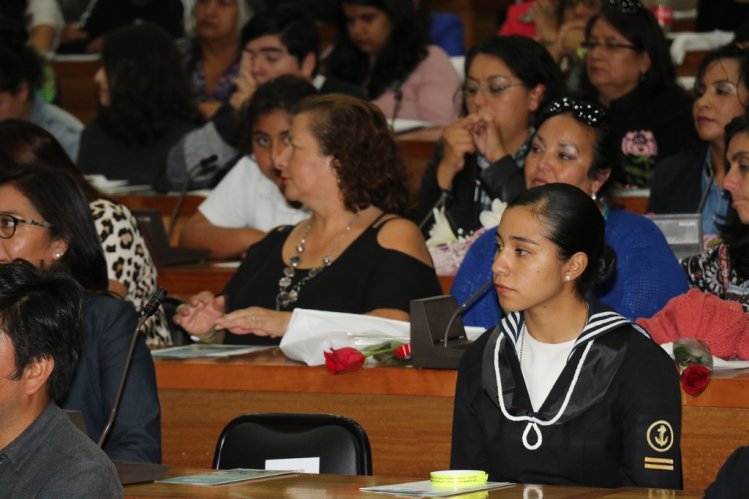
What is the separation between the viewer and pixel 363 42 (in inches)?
258

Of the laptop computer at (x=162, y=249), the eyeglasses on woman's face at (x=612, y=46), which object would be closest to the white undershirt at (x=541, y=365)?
the laptop computer at (x=162, y=249)

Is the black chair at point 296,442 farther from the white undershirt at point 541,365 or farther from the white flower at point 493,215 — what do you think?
the white flower at point 493,215

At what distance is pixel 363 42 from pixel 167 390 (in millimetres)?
3215

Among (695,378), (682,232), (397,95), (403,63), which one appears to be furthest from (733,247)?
(403,63)

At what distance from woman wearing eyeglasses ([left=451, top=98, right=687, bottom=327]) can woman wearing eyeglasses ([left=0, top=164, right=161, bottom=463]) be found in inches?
44.1

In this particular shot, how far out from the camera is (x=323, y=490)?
8.20ft

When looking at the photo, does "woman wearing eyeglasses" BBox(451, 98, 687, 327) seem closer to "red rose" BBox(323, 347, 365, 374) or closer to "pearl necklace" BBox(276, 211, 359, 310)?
"pearl necklace" BBox(276, 211, 359, 310)

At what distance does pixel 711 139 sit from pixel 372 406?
181 centimetres

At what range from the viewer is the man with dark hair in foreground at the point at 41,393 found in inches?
87.4

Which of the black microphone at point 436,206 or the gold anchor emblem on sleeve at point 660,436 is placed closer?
the gold anchor emblem on sleeve at point 660,436

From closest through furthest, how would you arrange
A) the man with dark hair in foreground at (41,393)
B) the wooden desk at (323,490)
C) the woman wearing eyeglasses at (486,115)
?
the man with dark hair in foreground at (41,393) < the wooden desk at (323,490) < the woman wearing eyeglasses at (486,115)

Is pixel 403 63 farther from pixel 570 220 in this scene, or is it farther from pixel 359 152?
pixel 570 220

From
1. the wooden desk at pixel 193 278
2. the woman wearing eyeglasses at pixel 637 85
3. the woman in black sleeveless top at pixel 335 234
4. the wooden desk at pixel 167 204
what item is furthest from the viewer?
the wooden desk at pixel 167 204

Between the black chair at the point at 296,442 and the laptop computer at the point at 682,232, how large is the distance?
1.54m
